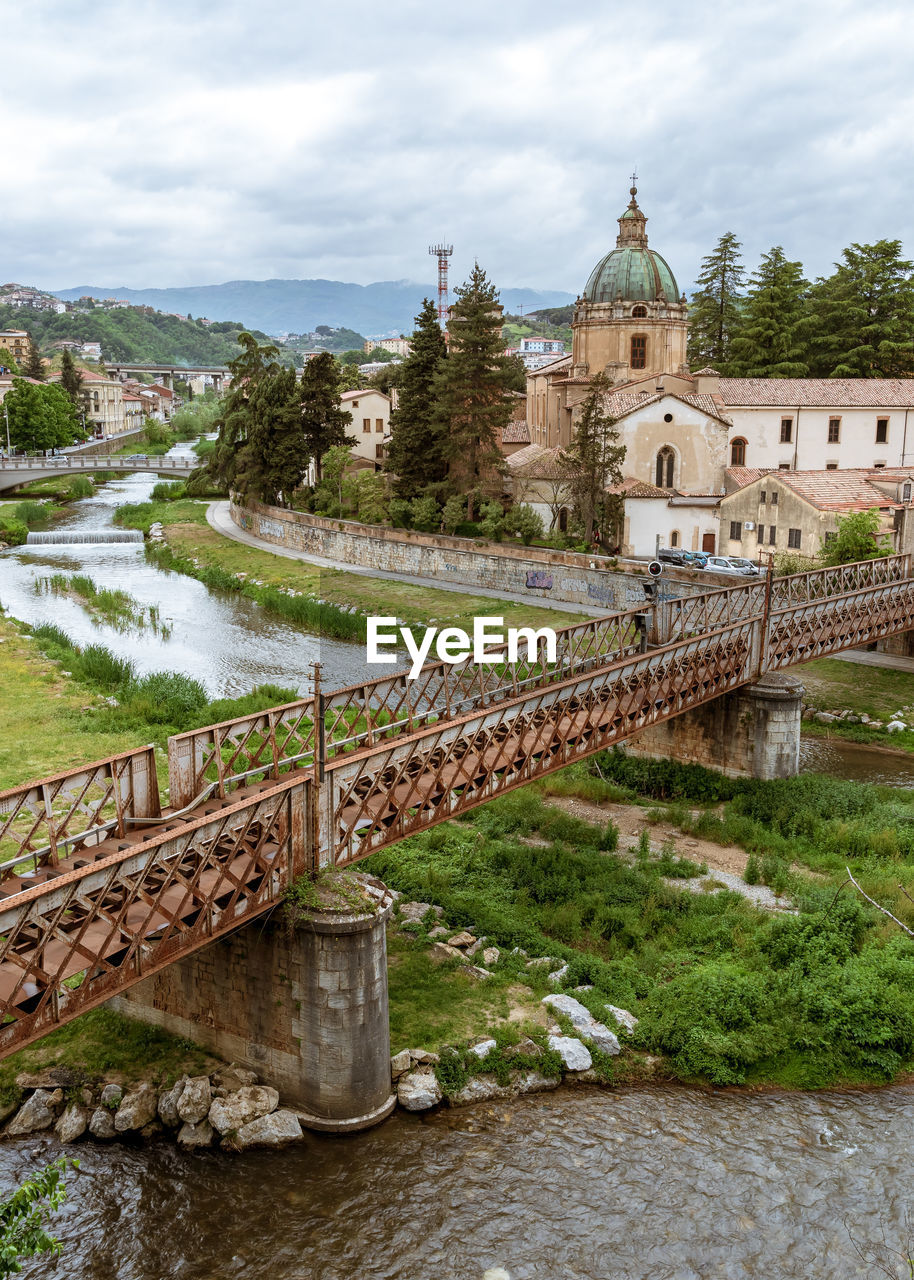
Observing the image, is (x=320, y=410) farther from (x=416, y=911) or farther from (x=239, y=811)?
(x=239, y=811)

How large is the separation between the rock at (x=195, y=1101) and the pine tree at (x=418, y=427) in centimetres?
4715

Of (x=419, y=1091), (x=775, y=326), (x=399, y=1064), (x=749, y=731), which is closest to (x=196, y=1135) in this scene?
(x=399, y=1064)

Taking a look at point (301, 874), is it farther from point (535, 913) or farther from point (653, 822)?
point (653, 822)

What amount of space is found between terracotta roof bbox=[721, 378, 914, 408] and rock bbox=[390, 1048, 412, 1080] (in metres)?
52.6

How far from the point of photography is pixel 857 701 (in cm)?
3512

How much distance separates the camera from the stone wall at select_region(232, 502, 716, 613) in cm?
4541

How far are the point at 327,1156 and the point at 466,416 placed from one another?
46.6m

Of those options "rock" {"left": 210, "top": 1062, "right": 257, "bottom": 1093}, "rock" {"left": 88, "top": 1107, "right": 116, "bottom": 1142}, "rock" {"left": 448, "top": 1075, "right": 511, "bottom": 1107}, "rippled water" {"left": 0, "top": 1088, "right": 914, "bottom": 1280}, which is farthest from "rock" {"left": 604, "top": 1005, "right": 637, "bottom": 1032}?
"rock" {"left": 88, "top": 1107, "right": 116, "bottom": 1142}

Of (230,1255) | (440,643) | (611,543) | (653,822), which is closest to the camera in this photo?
(230,1255)

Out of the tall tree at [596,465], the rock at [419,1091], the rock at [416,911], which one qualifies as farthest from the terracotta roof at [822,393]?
the rock at [419,1091]

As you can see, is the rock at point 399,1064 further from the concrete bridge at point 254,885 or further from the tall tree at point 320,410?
the tall tree at point 320,410

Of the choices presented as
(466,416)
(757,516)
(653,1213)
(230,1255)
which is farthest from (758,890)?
(466,416)

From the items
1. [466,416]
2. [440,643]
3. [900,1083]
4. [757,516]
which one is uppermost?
[466,416]

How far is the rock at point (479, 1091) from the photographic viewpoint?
591 inches
